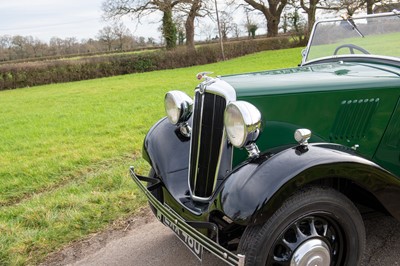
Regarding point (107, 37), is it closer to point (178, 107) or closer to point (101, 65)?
point (101, 65)

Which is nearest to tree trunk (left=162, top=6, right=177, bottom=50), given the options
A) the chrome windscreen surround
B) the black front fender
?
the black front fender

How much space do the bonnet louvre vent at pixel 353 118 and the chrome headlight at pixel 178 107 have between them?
1077 millimetres

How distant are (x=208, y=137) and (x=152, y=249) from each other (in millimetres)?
1086

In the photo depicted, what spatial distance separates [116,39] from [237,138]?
108 feet

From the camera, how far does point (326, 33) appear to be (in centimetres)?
373

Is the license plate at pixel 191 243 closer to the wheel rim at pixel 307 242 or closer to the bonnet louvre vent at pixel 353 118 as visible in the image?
the wheel rim at pixel 307 242

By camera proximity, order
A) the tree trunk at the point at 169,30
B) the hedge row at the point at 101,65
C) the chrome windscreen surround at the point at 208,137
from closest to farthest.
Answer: the chrome windscreen surround at the point at 208,137, the hedge row at the point at 101,65, the tree trunk at the point at 169,30

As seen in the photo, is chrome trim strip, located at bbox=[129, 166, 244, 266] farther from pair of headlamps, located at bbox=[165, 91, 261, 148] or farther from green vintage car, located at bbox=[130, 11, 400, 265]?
pair of headlamps, located at bbox=[165, 91, 261, 148]

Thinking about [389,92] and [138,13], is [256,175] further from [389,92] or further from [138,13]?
[138,13]

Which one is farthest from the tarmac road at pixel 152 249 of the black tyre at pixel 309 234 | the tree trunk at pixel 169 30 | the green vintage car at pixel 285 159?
the tree trunk at pixel 169 30

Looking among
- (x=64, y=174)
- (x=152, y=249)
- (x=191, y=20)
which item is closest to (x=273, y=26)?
(x=191, y=20)

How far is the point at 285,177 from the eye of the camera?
1.91 m

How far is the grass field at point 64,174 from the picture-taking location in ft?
10.6

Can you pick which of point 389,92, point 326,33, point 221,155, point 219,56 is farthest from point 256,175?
point 219,56
